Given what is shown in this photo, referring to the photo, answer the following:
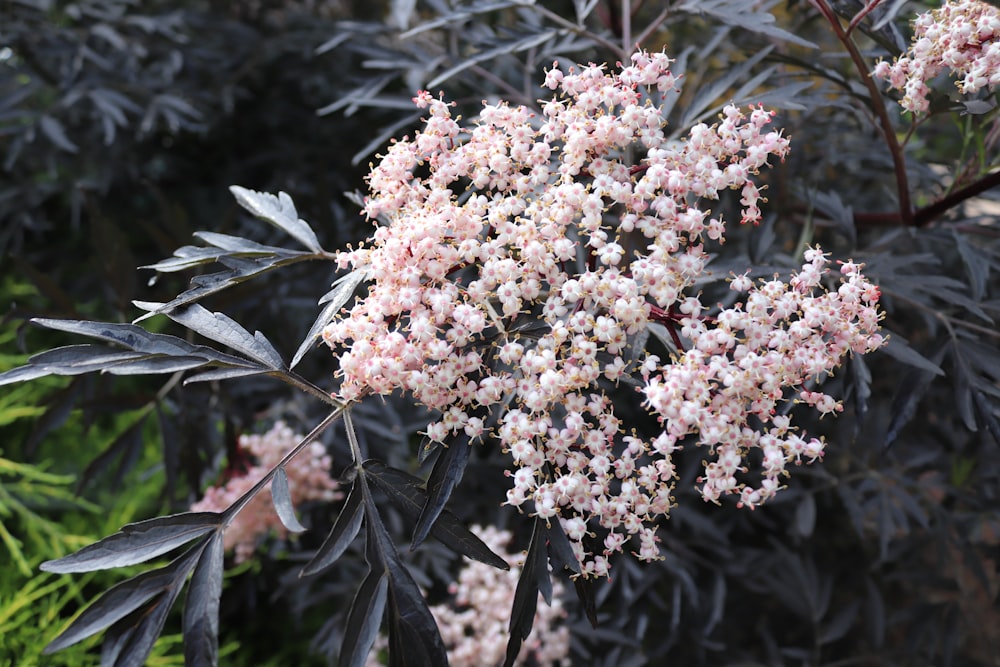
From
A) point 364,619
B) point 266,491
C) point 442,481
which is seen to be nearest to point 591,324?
point 442,481

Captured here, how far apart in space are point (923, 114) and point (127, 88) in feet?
4.21

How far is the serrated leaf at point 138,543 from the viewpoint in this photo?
0.54 metres

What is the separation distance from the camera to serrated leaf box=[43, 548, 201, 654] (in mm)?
519

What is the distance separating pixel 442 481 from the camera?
1.95 feet

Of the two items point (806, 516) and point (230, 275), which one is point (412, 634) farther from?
point (806, 516)

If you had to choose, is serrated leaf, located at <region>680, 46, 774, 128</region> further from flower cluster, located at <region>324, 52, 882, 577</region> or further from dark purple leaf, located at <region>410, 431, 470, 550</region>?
dark purple leaf, located at <region>410, 431, 470, 550</region>

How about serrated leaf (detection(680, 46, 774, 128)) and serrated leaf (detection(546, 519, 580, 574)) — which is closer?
serrated leaf (detection(546, 519, 580, 574))

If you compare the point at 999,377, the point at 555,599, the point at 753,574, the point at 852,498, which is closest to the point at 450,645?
the point at 555,599

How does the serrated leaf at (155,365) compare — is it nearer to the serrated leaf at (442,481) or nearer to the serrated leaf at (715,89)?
the serrated leaf at (442,481)

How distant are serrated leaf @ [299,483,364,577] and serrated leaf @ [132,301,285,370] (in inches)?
5.0

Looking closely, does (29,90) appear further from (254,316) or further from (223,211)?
(254,316)

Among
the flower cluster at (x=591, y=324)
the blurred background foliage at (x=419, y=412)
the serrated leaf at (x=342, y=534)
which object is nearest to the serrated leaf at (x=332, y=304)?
the flower cluster at (x=591, y=324)

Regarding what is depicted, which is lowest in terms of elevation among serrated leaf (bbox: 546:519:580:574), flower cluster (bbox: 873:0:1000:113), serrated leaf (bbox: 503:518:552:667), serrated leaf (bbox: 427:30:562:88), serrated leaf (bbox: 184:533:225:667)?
serrated leaf (bbox: 184:533:225:667)

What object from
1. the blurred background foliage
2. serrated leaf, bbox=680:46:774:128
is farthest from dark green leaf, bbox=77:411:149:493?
serrated leaf, bbox=680:46:774:128
